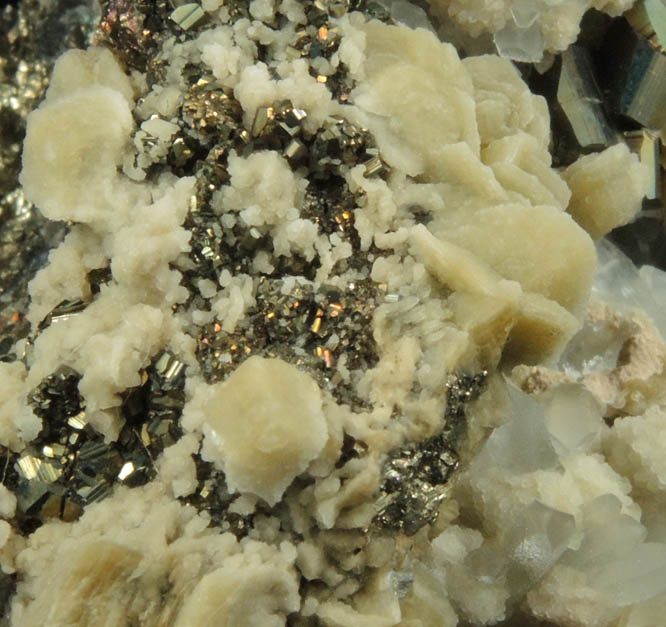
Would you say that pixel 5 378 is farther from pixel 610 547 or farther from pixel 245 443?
pixel 610 547

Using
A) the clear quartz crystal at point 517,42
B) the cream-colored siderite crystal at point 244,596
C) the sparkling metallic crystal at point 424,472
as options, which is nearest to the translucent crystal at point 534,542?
the sparkling metallic crystal at point 424,472

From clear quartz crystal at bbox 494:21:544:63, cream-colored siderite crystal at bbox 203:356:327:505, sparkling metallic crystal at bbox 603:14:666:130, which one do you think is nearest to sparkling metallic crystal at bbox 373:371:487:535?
cream-colored siderite crystal at bbox 203:356:327:505

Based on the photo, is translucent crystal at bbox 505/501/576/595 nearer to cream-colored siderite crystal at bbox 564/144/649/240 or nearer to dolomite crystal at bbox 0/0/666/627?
dolomite crystal at bbox 0/0/666/627

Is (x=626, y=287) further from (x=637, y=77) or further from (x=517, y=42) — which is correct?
(x=517, y=42)

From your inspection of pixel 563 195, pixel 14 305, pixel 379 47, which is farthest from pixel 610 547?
pixel 14 305

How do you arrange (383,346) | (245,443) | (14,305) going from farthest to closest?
(14,305), (383,346), (245,443)

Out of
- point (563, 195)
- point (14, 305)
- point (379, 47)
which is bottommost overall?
point (14, 305)
